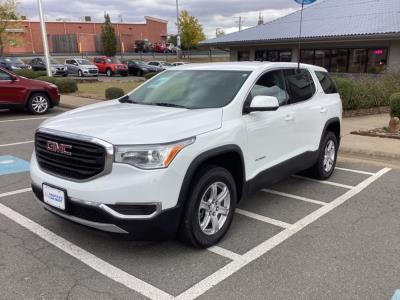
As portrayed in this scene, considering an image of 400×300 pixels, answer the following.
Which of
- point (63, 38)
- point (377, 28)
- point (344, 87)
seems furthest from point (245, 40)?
point (63, 38)

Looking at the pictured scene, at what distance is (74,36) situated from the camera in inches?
2547

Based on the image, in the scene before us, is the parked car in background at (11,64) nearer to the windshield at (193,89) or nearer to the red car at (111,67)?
the red car at (111,67)

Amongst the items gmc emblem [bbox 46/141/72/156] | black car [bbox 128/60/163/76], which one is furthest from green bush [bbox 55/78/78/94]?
black car [bbox 128/60/163/76]

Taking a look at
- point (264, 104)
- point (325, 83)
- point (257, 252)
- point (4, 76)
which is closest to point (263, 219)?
point (257, 252)

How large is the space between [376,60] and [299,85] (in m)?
18.5

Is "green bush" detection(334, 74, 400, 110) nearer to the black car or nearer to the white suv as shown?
the white suv

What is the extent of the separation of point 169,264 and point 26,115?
1028 centimetres

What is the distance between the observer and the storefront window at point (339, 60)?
23.0m

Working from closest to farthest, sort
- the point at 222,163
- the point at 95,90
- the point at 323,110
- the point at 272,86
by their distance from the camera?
the point at 222,163 < the point at 272,86 < the point at 323,110 < the point at 95,90

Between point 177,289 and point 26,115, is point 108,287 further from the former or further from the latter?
point 26,115

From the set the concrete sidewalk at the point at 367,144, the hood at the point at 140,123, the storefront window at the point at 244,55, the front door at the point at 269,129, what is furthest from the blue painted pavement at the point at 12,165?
the storefront window at the point at 244,55

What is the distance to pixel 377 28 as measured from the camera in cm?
2008

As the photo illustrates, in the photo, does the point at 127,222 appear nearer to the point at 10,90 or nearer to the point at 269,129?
the point at 269,129

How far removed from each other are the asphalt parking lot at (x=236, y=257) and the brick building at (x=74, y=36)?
61315mm
